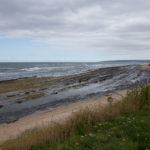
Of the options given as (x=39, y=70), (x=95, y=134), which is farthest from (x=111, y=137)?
(x=39, y=70)

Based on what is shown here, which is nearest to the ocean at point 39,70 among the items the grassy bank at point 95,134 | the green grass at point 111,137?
the grassy bank at point 95,134

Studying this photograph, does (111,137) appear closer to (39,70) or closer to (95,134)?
(95,134)

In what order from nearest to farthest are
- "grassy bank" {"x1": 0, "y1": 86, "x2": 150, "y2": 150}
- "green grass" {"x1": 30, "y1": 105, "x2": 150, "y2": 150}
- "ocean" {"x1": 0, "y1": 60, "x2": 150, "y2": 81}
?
"green grass" {"x1": 30, "y1": 105, "x2": 150, "y2": 150} < "grassy bank" {"x1": 0, "y1": 86, "x2": 150, "y2": 150} < "ocean" {"x1": 0, "y1": 60, "x2": 150, "y2": 81}

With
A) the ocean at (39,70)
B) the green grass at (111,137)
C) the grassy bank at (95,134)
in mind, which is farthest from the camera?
the ocean at (39,70)

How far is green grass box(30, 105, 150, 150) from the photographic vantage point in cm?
379

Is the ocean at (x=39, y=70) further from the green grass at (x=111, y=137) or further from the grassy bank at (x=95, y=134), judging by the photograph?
the green grass at (x=111, y=137)

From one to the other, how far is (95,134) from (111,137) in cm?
46

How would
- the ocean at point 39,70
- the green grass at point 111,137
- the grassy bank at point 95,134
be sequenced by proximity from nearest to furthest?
1. the green grass at point 111,137
2. the grassy bank at point 95,134
3. the ocean at point 39,70

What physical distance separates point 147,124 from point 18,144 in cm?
376

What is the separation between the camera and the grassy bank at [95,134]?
12.9 feet

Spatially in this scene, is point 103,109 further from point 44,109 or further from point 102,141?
point 44,109

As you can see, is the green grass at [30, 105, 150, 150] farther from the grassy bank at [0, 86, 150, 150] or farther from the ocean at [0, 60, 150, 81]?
the ocean at [0, 60, 150, 81]

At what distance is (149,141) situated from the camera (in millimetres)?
3895

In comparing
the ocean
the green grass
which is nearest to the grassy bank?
the green grass
